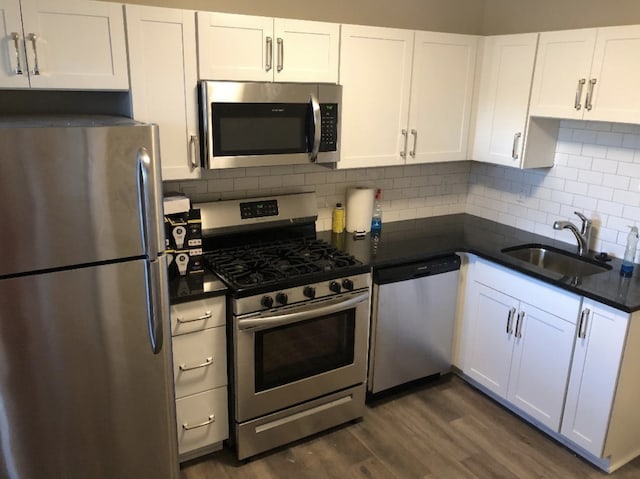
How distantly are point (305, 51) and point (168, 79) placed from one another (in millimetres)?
727

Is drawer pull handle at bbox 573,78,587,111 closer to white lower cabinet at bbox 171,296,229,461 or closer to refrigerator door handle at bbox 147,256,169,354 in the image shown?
white lower cabinet at bbox 171,296,229,461

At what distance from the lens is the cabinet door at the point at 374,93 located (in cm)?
296

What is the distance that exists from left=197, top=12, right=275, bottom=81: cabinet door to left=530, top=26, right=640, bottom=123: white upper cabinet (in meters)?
1.55

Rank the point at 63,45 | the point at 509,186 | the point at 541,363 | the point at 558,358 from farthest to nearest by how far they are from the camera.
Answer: the point at 509,186 → the point at 541,363 → the point at 558,358 → the point at 63,45

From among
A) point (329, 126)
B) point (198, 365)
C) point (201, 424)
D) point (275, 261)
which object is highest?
point (329, 126)

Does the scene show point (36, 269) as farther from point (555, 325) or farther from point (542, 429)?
point (542, 429)

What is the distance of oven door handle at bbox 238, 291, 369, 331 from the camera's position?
100 inches

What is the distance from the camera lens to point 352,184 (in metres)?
3.52

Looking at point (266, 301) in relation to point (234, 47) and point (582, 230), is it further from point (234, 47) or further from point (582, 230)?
point (582, 230)

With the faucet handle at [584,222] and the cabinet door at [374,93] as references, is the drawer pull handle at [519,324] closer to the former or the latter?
the faucet handle at [584,222]

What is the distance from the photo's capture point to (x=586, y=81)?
2.81 m

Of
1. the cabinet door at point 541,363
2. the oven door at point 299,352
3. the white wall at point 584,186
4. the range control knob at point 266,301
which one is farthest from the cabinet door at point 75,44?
the white wall at point 584,186

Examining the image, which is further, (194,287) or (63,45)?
(194,287)

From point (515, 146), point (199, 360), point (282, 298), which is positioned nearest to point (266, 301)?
point (282, 298)
